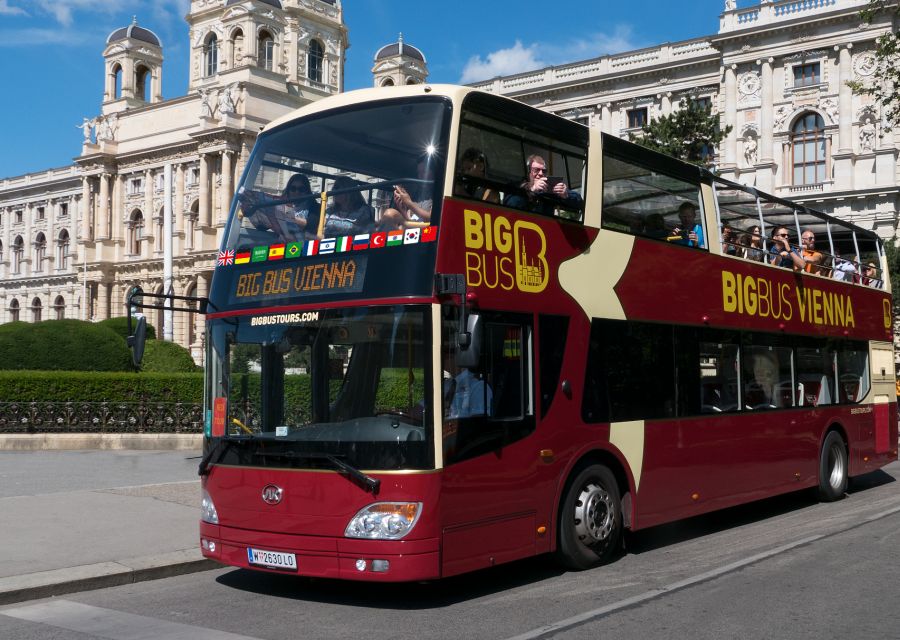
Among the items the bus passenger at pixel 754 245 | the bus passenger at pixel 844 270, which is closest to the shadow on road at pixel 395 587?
the bus passenger at pixel 754 245

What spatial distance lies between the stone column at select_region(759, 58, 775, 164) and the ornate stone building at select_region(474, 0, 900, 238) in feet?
0.16

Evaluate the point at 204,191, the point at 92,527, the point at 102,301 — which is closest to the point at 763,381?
the point at 92,527

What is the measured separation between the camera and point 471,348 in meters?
6.51

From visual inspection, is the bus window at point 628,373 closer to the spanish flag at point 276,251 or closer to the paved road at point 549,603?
the paved road at point 549,603

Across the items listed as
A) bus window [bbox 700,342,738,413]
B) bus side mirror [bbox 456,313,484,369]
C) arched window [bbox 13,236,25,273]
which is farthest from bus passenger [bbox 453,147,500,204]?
arched window [bbox 13,236,25,273]

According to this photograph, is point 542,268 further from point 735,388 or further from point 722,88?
point 722,88

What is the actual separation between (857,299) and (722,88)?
1557 inches

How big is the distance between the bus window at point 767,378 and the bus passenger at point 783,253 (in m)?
1.00

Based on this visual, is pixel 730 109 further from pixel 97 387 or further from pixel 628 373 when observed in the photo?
pixel 628 373

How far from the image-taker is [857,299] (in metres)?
13.9

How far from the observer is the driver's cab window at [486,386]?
6742mm

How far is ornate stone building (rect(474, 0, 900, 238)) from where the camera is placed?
46.2 metres

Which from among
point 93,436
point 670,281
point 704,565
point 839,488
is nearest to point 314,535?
point 704,565

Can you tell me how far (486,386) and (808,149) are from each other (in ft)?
150
